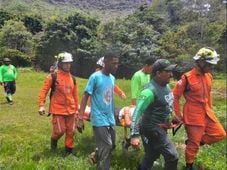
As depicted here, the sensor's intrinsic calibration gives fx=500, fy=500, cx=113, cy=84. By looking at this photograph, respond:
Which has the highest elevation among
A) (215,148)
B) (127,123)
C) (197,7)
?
(197,7)

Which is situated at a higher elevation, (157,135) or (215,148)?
(157,135)

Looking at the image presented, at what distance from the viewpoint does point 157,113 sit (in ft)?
22.8

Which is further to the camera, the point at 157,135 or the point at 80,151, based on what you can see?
the point at 80,151

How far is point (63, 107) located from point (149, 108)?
2.26 meters

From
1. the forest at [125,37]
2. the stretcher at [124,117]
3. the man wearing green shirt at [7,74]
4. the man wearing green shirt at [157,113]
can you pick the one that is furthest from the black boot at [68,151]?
the forest at [125,37]

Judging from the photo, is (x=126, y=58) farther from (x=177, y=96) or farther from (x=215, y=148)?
(x=177, y=96)

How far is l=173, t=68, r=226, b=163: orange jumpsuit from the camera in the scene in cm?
792

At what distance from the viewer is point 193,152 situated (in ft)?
26.3

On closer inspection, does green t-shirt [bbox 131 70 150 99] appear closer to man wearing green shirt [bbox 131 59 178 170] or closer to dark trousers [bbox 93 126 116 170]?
dark trousers [bbox 93 126 116 170]

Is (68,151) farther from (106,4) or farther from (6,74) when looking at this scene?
(106,4)

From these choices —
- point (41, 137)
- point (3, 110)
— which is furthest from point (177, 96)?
point (3, 110)

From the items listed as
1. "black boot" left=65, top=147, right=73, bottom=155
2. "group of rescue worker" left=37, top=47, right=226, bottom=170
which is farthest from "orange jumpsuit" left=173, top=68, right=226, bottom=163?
"black boot" left=65, top=147, right=73, bottom=155

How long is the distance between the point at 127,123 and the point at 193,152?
141 cm

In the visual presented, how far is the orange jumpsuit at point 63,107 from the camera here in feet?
28.5
